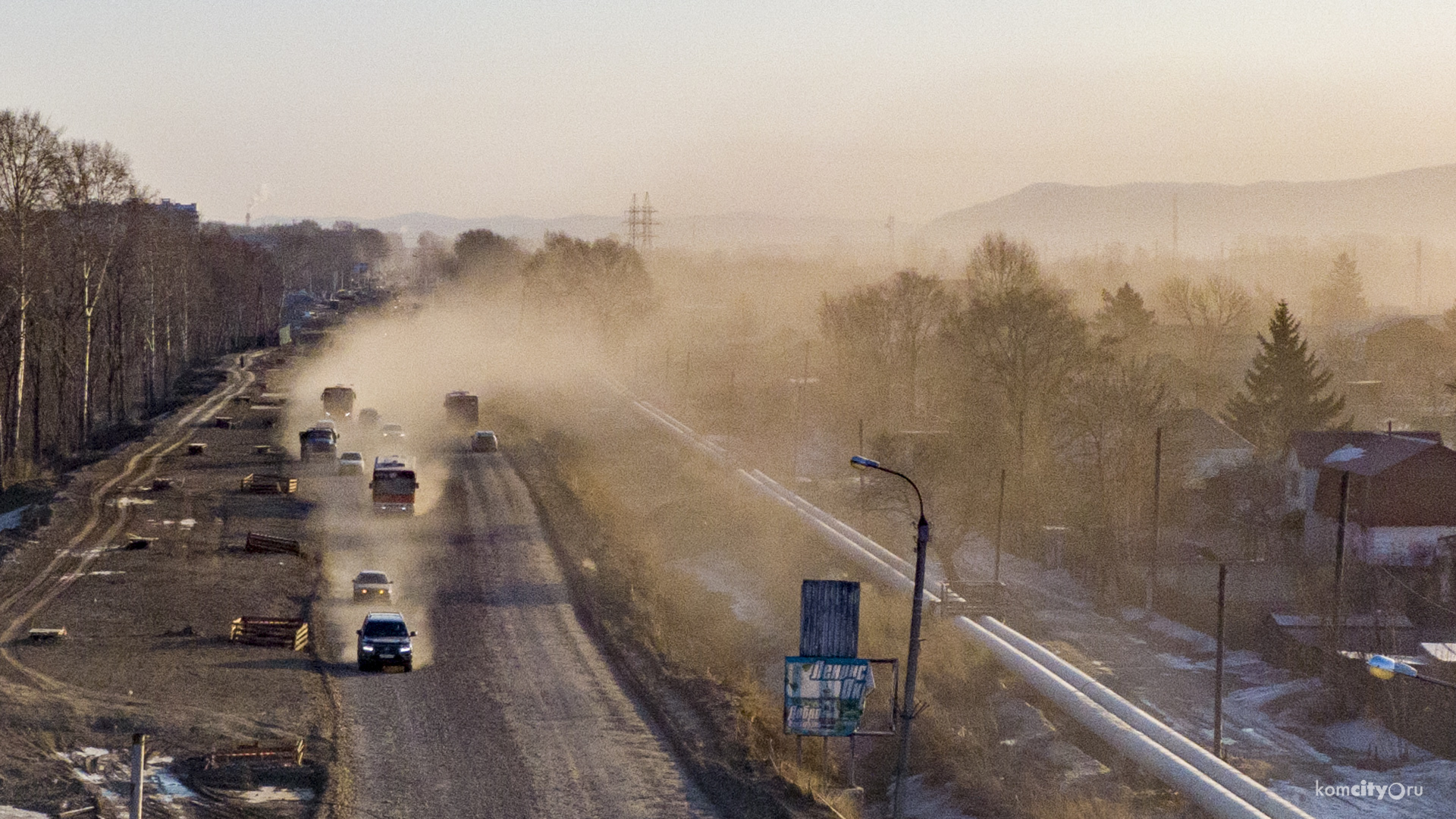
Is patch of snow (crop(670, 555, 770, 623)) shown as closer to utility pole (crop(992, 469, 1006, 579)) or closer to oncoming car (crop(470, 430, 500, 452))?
utility pole (crop(992, 469, 1006, 579))

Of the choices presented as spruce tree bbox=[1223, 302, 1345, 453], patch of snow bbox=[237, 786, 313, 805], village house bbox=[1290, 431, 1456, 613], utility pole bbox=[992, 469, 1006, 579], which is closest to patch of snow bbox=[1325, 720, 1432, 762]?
village house bbox=[1290, 431, 1456, 613]

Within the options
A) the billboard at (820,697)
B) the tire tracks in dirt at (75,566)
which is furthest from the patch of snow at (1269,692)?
the tire tracks in dirt at (75,566)

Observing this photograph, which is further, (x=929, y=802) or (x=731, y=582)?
(x=731, y=582)

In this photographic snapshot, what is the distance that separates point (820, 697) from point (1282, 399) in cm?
5378

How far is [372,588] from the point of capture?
39781 millimetres

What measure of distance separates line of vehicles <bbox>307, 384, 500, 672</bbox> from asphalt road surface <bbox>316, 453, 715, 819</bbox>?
19.8 inches

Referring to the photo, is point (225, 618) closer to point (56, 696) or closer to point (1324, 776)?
point (56, 696)

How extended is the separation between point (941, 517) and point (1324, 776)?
89.4 feet

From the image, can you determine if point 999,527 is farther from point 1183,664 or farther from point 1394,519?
point 1394,519

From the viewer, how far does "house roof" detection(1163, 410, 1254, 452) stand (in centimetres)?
6776

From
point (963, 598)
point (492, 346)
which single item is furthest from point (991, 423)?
point (492, 346)

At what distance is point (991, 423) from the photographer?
223 feet

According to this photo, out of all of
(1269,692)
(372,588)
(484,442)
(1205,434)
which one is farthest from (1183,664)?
(484,442)

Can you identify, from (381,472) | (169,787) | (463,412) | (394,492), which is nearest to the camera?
(169,787)
